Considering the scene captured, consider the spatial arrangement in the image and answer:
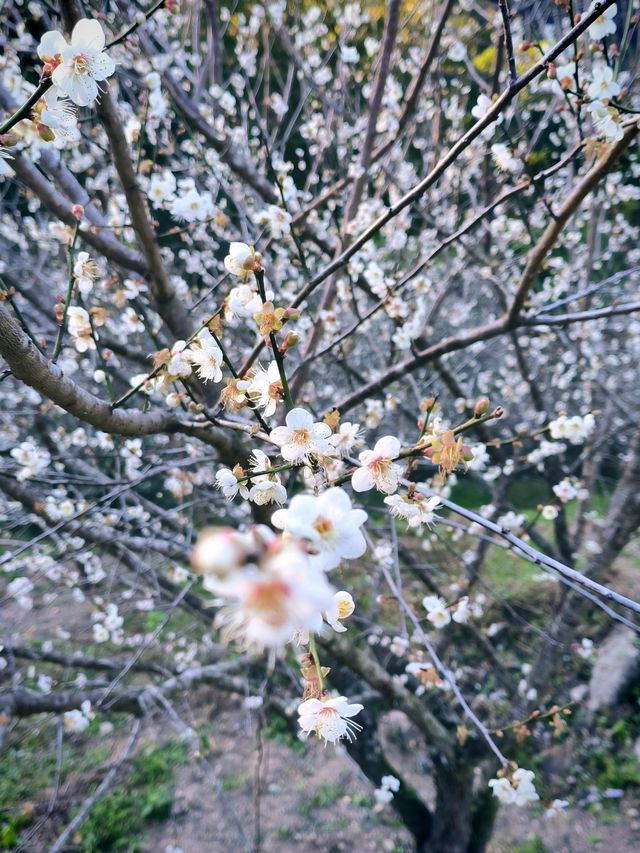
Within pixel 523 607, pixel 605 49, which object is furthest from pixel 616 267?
pixel 605 49

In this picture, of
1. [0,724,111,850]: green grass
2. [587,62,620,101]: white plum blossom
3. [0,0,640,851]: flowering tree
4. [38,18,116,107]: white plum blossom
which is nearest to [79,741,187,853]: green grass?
[0,724,111,850]: green grass

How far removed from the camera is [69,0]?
129 centimetres

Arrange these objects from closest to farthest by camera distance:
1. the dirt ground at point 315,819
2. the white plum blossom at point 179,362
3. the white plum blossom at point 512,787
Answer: the white plum blossom at point 179,362 < the white plum blossom at point 512,787 < the dirt ground at point 315,819

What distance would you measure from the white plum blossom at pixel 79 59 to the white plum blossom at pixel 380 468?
2.87 ft

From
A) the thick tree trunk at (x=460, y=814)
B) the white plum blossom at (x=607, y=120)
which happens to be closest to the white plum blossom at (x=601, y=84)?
the white plum blossom at (x=607, y=120)

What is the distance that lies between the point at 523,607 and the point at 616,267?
4.57 metres

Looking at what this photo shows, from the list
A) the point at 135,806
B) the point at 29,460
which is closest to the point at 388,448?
the point at 29,460

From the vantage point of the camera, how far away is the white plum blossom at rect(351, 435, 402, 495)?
32.7 inches

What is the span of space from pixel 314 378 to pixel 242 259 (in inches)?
166

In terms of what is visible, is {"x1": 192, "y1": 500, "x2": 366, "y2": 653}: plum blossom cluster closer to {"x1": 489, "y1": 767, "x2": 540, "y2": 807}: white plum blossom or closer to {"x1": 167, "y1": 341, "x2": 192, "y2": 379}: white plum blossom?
{"x1": 167, "y1": 341, "x2": 192, "y2": 379}: white plum blossom

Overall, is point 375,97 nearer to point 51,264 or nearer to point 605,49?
point 605,49

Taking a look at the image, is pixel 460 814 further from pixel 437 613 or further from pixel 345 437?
pixel 345 437

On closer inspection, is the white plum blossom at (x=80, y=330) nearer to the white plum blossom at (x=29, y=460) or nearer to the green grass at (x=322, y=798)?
the white plum blossom at (x=29, y=460)

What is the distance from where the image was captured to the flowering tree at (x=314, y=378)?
90 cm
